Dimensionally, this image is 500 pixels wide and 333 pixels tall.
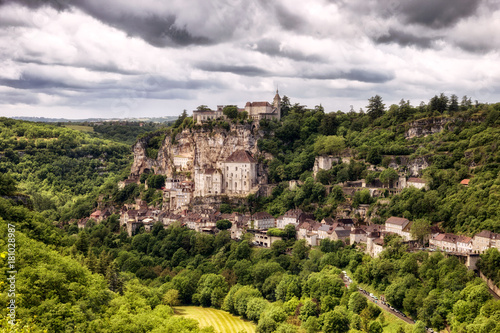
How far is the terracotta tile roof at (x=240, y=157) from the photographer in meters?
74.8

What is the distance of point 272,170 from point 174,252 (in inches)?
725

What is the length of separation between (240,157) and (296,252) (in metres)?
22.0

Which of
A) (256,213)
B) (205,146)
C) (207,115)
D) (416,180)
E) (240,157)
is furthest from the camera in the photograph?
(207,115)

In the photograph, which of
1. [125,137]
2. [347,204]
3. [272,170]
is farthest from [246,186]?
[125,137]

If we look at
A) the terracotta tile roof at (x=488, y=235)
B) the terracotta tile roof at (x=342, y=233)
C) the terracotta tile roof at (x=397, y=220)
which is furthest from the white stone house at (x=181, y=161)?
the terracotta tile roof at (x=488, y=235)

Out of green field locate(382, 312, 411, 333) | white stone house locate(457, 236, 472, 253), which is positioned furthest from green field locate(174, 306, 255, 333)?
white stone house locate(457, 236, 472, 253)

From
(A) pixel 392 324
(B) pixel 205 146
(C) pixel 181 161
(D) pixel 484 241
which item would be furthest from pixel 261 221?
(D) pixel 484 241

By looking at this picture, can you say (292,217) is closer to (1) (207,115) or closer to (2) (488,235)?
(2) (488,235)

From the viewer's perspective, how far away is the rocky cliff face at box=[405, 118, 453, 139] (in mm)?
69506

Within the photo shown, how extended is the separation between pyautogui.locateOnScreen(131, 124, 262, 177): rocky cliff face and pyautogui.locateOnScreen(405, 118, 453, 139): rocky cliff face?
21606 mm

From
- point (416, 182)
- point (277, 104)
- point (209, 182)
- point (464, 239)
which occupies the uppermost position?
point (277, 104)

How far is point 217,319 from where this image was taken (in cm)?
5075

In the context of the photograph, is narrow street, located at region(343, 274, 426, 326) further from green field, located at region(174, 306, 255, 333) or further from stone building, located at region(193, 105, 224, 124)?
stone building, located at region(193, 105, 224, 124)

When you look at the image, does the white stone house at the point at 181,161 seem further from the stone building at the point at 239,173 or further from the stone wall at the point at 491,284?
the stone wall at the point at 491,284
